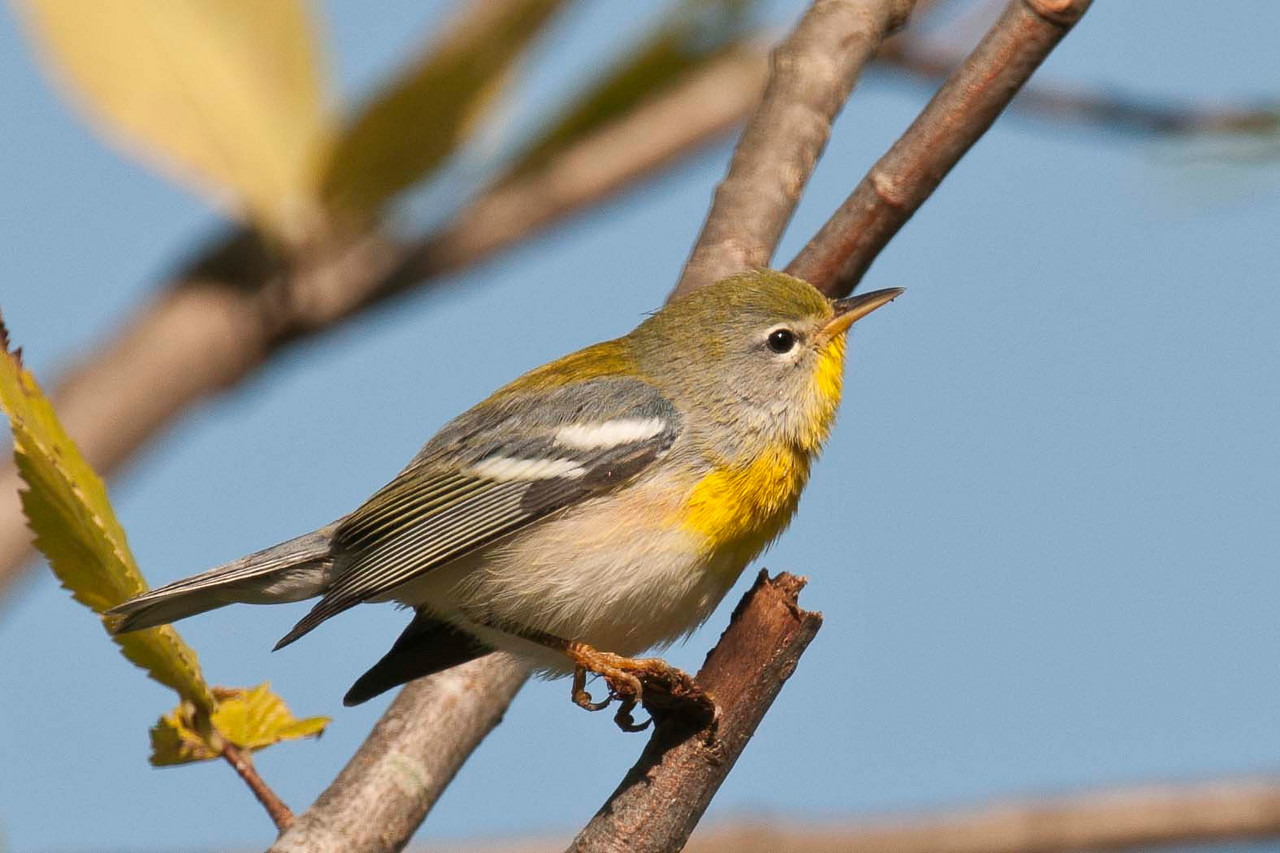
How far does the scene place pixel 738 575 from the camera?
3996mm

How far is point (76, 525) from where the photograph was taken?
284 centimetres

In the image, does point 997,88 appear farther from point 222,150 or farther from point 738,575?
point 222,150

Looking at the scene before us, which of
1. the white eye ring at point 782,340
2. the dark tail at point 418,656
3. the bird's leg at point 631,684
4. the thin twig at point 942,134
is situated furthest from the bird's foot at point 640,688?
the thin twig at point 942,134

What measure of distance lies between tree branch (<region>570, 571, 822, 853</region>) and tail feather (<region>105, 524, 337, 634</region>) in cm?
117

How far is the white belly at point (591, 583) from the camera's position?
3816 millimetres

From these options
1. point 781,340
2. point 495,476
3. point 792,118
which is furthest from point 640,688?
point 792,118

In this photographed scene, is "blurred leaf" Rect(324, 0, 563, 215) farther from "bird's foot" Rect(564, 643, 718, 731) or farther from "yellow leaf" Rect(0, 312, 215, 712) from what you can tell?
"yellow leaf" Rect(0, 312, 215, 712)

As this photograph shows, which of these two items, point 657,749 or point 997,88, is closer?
point 657,749

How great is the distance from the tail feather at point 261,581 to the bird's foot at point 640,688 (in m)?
0.75

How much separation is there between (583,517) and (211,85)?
1.91 metres

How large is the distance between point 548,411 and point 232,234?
4.11 feet

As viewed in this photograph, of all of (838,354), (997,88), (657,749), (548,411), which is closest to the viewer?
(657,749)

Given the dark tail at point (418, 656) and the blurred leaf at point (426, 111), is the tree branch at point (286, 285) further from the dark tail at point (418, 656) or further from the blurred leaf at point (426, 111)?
the dark tail at point (418, 656)

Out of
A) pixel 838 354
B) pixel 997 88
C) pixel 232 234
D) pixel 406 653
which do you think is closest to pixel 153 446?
pixel 232 234
